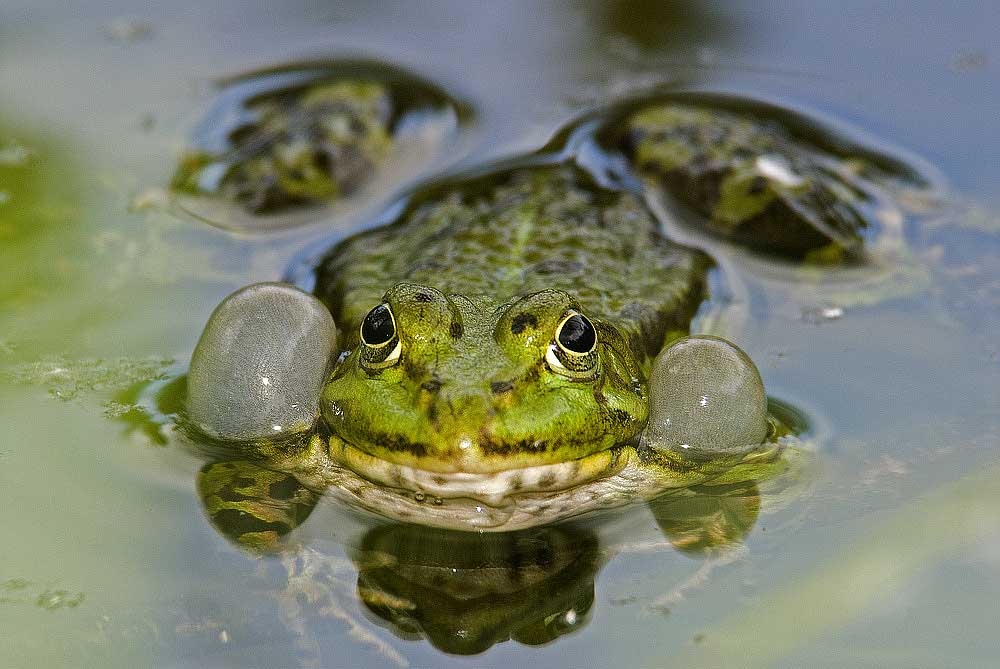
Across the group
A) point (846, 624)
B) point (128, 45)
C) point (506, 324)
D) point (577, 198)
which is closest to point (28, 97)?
point (128, 45)

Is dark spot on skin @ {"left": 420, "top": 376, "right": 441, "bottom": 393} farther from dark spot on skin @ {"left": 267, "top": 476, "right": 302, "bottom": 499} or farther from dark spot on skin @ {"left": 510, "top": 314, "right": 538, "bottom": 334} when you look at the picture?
dark spot on skin @ {"left": 267, "top": 476, "right": 302, "bottom": 499}

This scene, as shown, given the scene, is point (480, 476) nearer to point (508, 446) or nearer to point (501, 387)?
point (508, 446)

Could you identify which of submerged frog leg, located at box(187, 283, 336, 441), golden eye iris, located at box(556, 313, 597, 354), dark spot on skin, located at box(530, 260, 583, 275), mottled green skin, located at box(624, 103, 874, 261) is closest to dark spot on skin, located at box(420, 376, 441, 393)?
golden eye iris, located at box(556, 313, 597, 354)

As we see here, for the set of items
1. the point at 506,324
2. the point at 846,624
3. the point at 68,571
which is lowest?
the point at 68,571

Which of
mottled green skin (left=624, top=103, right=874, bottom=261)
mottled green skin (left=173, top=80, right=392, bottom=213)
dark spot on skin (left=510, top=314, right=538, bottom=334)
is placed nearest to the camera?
dark spot on skin (left=510, top=314, right=538, bottom=334)

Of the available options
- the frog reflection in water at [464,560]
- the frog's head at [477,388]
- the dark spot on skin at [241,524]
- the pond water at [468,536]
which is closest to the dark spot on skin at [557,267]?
the frog's head at [477,388]

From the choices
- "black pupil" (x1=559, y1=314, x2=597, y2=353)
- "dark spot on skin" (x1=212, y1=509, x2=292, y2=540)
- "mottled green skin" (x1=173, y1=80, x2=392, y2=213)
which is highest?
"black pupil" (x1=559, y1=314, x2=597, y2=353)

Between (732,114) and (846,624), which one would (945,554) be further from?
(732,114)

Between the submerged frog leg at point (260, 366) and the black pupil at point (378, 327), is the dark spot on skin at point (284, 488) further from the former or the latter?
the black pupil at point (378, 327)
